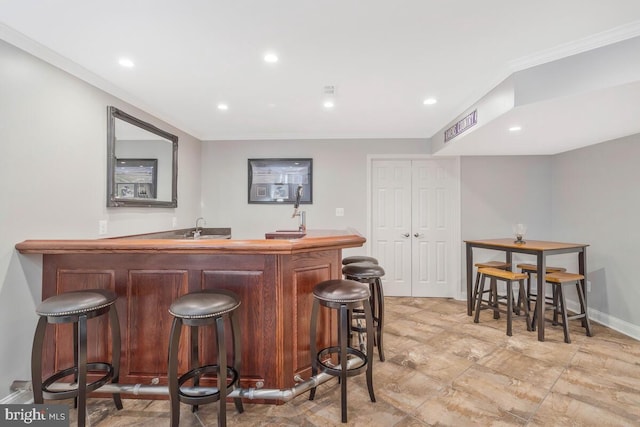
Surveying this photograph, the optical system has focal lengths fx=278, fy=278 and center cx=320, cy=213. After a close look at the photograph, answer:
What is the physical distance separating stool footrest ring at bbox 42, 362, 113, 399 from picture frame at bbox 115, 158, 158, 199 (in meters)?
1.47

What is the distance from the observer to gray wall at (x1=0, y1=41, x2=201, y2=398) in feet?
5.71

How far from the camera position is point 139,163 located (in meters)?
2.89

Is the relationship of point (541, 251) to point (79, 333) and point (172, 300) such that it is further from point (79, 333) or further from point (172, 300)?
point (79, 333)

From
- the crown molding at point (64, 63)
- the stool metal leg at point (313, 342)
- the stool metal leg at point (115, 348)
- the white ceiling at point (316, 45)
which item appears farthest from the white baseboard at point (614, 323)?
the crown molding at point (64, 63)

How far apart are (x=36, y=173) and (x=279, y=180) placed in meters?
2.62

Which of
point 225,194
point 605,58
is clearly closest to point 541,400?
point 605,58

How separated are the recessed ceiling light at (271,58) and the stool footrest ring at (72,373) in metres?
2.33

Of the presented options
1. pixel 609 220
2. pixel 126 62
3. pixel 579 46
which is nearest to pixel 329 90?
pixel 126 62

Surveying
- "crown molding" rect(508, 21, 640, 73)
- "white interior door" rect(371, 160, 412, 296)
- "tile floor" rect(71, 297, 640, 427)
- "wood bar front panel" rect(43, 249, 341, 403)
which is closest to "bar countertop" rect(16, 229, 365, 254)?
"wood bar front panel" rect(43, 249, 341, 403)

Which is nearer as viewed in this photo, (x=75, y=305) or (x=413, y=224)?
(x=75, y=305)

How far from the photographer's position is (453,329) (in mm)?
3023

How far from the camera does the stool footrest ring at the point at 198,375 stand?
1483mm

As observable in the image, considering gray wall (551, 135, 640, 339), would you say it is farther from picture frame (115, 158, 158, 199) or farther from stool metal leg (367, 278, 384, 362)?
picture frame (115, 158, 158, 199)

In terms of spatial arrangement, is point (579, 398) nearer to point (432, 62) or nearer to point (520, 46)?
point (520, 46)
